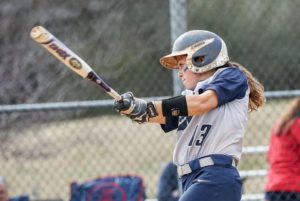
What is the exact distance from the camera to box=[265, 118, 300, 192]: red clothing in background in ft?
22.7

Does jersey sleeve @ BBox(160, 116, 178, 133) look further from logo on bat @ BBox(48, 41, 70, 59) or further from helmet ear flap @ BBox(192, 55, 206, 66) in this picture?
logo on bat @ BBox(48, 41, 70, 59)

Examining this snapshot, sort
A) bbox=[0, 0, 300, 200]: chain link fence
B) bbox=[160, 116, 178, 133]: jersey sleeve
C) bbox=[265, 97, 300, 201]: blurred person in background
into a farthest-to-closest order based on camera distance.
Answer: bbox=[0, 0, 300, 200]: chain link fence
bbox=[265, 97, 300, 201]: blurred person in background
bbox=[160, 116, 178, 133]: jersey sleeve

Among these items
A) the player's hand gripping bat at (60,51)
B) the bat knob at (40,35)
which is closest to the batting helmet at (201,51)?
the player's hand gripping bat at (60,51)

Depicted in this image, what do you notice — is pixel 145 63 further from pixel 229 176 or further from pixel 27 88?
pixel 229 176

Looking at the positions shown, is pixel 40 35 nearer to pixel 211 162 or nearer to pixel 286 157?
pixel 211 162

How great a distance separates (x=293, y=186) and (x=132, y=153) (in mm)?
1579

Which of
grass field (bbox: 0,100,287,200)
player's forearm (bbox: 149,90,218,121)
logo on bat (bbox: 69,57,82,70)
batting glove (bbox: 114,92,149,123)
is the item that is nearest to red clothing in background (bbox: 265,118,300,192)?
grass field (bbox: 0,100,287,200)

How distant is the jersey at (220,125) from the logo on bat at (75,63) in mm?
630

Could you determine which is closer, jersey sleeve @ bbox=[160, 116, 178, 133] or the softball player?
the softball player

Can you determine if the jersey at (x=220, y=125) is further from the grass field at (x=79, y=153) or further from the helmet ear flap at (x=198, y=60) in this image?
the grass field at (x=79, y=153)

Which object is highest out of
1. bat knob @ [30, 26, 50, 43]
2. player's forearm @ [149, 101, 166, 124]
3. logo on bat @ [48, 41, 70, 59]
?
bat knob @ [30, 26, 50, 43]

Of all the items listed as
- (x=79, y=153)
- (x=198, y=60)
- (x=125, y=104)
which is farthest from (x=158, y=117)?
(x=79, y=153)

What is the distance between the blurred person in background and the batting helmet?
2053mm

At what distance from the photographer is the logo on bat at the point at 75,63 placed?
4609mm
